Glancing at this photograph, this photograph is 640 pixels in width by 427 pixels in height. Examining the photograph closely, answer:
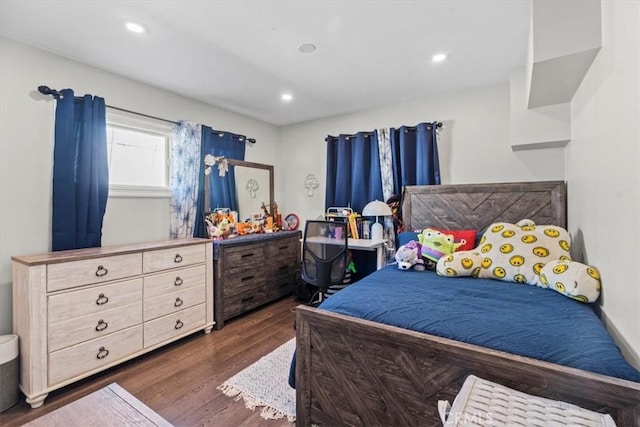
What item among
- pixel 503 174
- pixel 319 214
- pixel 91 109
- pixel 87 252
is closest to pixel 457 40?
pixel 503 174

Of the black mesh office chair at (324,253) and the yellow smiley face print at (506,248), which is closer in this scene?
the yellow smiley face print at (506,248)

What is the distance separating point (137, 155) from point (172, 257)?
1.14 metres

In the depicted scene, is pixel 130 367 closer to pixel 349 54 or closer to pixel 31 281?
pixel 31 281

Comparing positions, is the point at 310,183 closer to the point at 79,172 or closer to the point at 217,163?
the point at 217,163

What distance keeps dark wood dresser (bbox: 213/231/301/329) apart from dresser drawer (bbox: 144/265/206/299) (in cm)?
21

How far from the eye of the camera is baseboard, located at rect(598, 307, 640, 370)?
3.52 ft

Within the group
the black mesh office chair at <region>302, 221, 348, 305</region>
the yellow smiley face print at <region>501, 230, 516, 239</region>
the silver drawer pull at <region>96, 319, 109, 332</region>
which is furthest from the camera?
the black mesh office chair at <region>302, 221, 348, 305</region>

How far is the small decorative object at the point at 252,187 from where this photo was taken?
3.79 m

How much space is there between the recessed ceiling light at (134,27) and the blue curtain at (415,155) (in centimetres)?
253

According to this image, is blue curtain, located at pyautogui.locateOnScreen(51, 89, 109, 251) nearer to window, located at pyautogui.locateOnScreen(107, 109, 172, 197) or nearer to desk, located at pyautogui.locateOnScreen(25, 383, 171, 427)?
window, located at pyautogui.locateOnScreen(107, 109, 172, 197)

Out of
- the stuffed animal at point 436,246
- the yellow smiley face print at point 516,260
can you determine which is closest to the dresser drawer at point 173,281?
the stuffed animal at point 436,246

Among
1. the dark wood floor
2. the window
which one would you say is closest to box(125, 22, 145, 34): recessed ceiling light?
the window

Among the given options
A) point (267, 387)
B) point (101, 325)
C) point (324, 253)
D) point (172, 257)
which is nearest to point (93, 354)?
point (101, 325)

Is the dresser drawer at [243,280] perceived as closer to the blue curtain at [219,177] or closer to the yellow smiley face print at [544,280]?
the blue curtain at [219,177]
